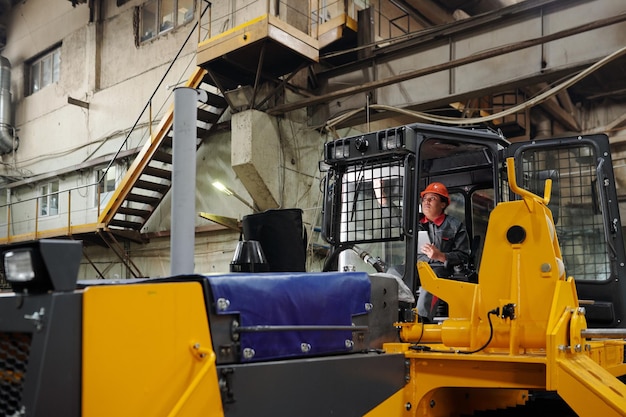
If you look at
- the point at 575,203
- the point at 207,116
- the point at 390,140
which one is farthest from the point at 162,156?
the point at 390,140

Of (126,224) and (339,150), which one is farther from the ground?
(339,150)

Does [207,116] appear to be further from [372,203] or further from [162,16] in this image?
[372,203]

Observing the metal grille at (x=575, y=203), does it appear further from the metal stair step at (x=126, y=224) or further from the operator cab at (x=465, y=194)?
the metal stair step at (x=126, y=224)

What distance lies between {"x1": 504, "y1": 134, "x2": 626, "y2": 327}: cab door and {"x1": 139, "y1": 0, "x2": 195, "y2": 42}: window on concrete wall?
1030 centimetres

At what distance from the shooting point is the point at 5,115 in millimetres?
18391

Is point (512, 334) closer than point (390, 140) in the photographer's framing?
Yes

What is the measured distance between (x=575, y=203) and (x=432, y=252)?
1.62 meters

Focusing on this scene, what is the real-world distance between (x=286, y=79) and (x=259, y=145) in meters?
1.25

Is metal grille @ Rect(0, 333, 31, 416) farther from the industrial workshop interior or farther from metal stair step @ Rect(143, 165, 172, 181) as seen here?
metal stair step @ Rect(143, 165, 172, 181)

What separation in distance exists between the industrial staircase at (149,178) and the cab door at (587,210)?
26.2 feet

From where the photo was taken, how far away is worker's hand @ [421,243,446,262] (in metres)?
4.28

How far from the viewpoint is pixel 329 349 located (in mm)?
2900

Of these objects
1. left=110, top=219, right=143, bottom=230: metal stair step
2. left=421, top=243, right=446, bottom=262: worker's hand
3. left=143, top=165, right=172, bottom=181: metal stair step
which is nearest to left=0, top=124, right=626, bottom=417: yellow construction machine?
left=421, top=243, right=446, bottom=262: worker's hand

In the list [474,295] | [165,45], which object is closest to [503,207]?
[474,295]
